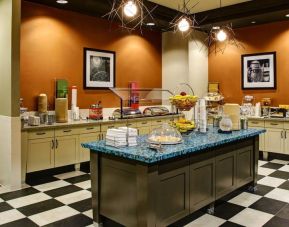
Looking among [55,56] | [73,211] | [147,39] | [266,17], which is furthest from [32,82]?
[266,17]

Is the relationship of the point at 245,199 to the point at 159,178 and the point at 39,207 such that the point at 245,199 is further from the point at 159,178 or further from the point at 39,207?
the point at 39,207

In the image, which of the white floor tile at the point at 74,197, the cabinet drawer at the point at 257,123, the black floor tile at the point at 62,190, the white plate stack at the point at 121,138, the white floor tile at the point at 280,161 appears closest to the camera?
the white plate stack at the point at 121,138

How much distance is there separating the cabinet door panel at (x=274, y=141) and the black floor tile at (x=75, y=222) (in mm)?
4118

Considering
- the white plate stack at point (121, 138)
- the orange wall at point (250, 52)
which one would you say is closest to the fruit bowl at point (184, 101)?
the white plate stack at point (121, 138)

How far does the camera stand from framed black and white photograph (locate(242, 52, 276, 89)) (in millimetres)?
6441

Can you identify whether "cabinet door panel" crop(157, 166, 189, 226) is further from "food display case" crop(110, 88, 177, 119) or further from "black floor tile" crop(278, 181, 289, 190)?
"food display case" crop(110, 88, 177, 119)

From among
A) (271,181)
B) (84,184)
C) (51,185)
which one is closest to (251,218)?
(271,181)

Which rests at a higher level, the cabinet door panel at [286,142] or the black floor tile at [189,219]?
the cabinet door panel at [286,142]

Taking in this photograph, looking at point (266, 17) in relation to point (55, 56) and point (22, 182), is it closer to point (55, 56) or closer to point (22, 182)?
point (55, 56)

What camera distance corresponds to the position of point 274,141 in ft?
19.3

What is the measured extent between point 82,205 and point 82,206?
0.03 m

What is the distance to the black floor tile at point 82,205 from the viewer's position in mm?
3504

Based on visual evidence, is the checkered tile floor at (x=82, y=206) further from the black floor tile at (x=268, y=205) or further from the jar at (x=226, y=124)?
the jar at (x=226, y=124)

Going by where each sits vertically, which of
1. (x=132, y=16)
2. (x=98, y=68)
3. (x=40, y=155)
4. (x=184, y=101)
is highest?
(x=132, y=16)
